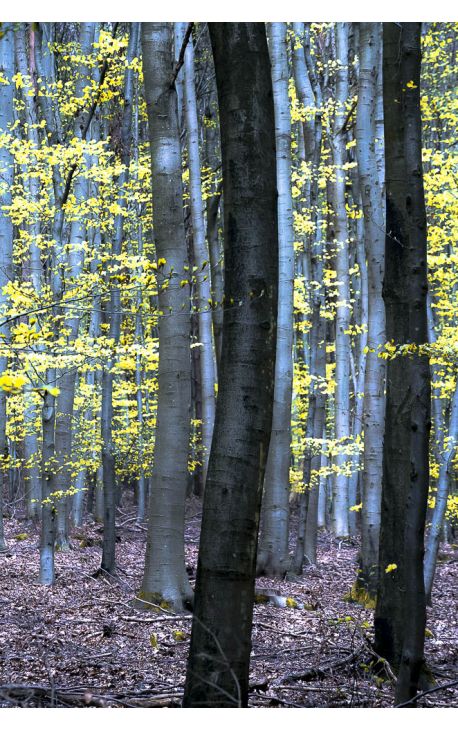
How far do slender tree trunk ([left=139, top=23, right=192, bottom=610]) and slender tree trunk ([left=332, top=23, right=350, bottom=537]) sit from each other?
16.5 feet

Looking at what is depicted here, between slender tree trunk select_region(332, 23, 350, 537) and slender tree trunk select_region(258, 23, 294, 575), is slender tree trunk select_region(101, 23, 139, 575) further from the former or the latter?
slender tree trunk select_region(332, 23, 350, 537)

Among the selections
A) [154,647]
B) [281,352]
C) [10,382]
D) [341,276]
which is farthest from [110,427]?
[10,382]

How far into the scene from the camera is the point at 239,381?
3.94 metres

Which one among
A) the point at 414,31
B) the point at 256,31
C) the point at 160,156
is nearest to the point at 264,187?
the point at 256,31

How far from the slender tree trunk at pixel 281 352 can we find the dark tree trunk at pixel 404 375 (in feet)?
16.4

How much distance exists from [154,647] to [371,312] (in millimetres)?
4821

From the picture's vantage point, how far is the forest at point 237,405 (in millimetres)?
4008

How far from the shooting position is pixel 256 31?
411 centimetres

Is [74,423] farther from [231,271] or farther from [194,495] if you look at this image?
[231,271]

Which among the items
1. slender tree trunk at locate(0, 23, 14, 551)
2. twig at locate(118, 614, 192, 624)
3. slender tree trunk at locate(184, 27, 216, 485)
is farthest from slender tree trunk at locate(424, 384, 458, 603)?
slender tree trunk at locate(0, 23, 14, 551)

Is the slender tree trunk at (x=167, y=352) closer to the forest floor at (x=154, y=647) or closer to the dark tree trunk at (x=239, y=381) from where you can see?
the forest floor at (x=154, y=647)

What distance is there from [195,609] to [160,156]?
585 centimetres

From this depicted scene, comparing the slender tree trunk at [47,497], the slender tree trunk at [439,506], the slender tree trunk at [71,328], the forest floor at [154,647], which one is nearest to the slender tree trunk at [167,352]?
the forest floor at [154,647]
